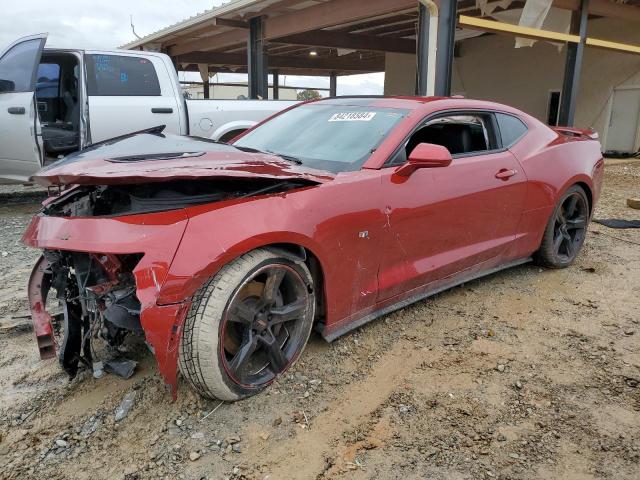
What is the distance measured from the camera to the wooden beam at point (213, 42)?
41.0ft

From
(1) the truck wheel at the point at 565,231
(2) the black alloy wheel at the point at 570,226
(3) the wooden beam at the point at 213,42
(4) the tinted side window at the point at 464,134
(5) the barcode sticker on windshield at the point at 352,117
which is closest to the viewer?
(5) the barcode sticker on windshield at the point at 352,117

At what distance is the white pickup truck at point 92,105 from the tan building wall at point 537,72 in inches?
392

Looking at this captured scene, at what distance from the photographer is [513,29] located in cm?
793

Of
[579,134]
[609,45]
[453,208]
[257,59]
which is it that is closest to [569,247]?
[579,134]

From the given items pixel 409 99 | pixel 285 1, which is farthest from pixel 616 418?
pixel 285 1

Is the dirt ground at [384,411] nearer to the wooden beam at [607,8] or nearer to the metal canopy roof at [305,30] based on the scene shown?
the metal canopy roof at [305,30]

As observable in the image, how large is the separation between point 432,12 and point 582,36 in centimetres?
391

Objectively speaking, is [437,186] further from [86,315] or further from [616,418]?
[86,315]

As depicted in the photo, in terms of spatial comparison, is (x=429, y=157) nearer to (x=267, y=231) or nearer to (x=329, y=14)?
(x=267, y=231)

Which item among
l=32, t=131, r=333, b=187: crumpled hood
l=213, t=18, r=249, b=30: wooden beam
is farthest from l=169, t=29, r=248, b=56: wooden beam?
l=32, t=131, r=333, b=187: crumpled hood

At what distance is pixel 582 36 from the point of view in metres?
9.27

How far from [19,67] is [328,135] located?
185 inches

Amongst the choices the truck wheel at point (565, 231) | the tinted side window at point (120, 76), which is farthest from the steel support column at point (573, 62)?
the tinted side window at point (120, 76)

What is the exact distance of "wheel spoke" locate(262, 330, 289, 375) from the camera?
2.58m
